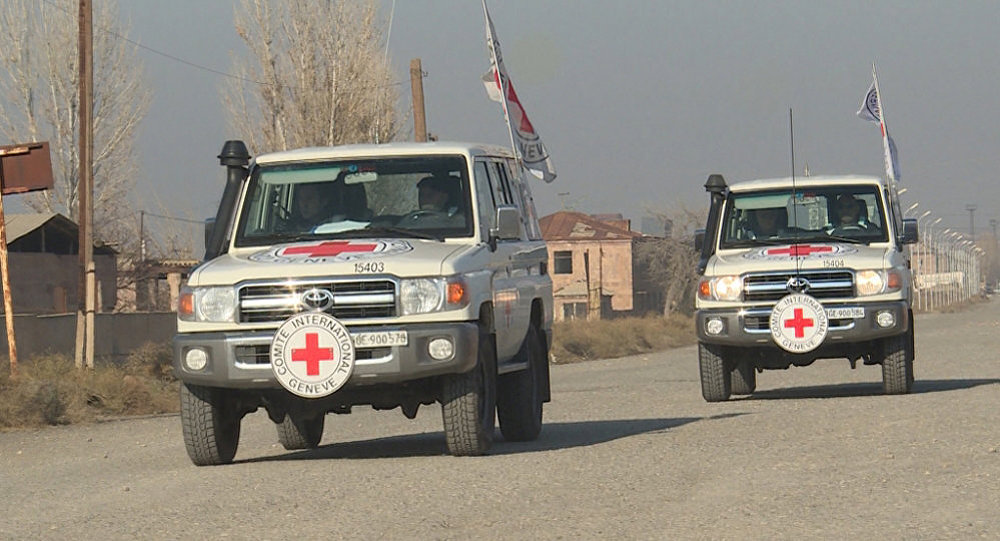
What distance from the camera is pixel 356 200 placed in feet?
38.8

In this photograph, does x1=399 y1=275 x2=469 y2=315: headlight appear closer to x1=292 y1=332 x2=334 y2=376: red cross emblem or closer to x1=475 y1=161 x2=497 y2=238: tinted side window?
x1=292 y1=332 x2=334 y2=376: red cross emblem

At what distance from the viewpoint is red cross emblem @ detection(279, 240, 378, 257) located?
35.8ft

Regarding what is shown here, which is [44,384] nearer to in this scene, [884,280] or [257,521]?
[884,280]

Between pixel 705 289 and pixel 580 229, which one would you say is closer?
pixel 705 289

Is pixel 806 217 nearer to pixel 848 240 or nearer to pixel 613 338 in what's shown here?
pixel 848 240

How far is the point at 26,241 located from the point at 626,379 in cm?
3011

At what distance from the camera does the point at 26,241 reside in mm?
51469

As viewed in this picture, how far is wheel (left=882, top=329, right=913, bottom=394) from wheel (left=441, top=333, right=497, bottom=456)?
6.57 metres

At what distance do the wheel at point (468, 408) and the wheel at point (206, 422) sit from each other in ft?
4.98

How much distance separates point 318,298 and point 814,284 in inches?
276

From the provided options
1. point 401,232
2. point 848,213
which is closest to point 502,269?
point 401,232

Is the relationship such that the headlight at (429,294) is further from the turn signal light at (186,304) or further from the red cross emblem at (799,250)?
the red cross emblem at (799,250)

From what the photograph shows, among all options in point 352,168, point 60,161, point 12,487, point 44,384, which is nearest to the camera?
point 12,487

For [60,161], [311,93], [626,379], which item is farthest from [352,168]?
[60,161]
